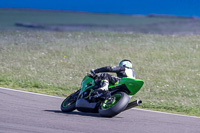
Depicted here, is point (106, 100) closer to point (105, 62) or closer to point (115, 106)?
point (115, 106)

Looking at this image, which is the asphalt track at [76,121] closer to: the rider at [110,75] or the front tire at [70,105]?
the front tire at [70,105]

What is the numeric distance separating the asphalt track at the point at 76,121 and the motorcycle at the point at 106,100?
6.9 inches

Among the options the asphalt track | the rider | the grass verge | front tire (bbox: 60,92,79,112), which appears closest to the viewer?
the asphalt track

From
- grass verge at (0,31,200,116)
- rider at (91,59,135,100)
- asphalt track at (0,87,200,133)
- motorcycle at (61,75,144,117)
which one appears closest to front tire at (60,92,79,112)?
motorcycle at (61,75,144,117)

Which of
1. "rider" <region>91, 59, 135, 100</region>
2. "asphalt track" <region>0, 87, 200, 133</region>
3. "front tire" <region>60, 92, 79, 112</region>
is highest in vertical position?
"rider" <region>91, 59, 135, 100</region>

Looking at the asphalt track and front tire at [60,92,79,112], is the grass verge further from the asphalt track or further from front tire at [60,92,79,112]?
front tire at [60,92,79,112]

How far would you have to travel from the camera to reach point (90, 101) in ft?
29.9

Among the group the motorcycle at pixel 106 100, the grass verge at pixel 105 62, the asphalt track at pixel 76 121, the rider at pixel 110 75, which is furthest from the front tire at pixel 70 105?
the grass verge at pixel 105 62

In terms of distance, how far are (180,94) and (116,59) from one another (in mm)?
8309

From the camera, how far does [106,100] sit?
8.82 meters

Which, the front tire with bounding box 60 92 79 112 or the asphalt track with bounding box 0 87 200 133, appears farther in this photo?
the front tire with bounding box 60 92 79 112

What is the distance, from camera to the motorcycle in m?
8.53

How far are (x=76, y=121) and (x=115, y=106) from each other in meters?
0.84

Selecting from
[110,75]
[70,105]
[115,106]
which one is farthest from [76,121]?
[110,75]
